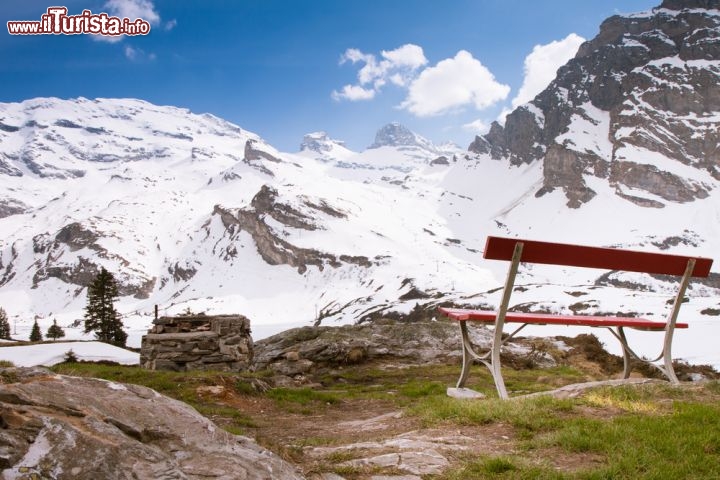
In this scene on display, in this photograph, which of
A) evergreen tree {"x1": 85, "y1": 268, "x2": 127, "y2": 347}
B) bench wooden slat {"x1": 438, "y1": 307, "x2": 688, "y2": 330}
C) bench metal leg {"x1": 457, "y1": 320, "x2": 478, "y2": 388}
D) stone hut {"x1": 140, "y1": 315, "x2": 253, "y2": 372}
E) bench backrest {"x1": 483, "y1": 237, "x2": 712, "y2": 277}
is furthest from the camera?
evergreen tree {"x1": 85, "y1": 268, "x2": 127, "y2": 347}

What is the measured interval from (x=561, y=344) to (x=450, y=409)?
16.6 metres

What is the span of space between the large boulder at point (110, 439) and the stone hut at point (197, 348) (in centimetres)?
1138

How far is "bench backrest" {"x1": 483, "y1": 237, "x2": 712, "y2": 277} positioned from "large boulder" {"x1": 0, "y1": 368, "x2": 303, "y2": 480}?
430 centimetres

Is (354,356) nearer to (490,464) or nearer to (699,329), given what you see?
(490,464)

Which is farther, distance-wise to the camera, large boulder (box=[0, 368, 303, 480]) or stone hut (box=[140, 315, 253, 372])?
stone hut (box=[140, 315, 253, 372])

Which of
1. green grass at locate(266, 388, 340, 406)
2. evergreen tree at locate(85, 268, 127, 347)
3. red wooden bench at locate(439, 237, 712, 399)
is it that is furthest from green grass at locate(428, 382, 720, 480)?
evergreen tree at locate(85, 268, 127, 347)

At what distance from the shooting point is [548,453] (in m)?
5.19

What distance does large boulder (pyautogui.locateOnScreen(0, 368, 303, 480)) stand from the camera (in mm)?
3086

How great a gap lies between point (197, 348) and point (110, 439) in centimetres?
1303

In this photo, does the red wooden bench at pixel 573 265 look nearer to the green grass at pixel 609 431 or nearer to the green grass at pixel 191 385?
the green grass at pixel 609 431

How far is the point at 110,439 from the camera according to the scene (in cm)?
342

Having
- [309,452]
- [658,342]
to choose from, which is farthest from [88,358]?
[658,342]

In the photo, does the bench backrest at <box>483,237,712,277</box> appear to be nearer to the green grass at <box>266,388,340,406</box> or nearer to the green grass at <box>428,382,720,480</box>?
the green grass at <box>428,382,720,480</box>

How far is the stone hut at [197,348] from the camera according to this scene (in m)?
15.6
